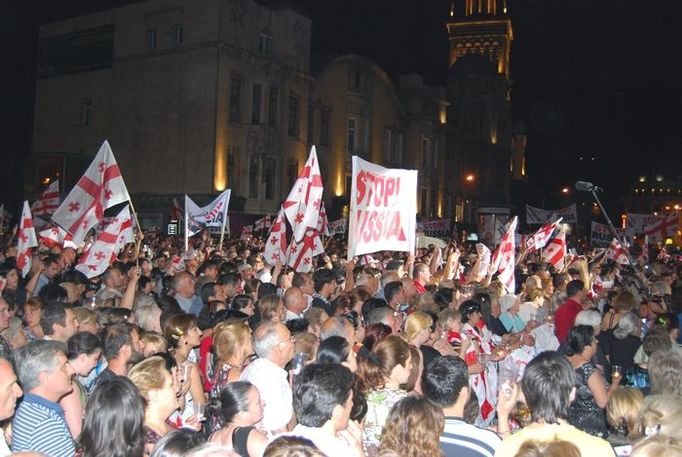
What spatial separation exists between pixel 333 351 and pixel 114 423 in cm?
212

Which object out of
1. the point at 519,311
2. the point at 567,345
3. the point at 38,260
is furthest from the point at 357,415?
the point at 38,260

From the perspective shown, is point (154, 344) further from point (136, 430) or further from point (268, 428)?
point (136, 430)

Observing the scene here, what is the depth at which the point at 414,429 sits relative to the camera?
4172 millimetres

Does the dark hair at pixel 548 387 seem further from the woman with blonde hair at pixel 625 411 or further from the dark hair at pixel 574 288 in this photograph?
the dark hair at pixel 574 288

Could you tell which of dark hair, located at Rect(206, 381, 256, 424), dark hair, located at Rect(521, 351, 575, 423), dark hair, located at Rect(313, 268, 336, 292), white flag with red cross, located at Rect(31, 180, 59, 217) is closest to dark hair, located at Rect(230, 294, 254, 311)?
dark hair, located at Rect(313, 268, 336, 292)

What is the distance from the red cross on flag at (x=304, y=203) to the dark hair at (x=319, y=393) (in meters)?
7.57

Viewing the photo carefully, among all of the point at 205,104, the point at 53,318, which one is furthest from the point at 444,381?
the point at 205,104

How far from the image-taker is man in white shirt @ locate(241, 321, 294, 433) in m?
5.43

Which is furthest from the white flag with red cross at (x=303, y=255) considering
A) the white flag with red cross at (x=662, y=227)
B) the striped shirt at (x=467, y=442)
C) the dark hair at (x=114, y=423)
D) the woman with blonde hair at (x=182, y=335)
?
the white flag with red cross at (x=662, y=227)

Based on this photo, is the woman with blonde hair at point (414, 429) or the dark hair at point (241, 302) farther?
the dark hair at point (241, 302)

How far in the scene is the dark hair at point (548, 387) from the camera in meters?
4.75

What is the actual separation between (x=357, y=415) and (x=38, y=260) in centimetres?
797

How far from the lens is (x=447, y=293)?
33.6 feet

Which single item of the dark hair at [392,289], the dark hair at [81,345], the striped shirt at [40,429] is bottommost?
the striped shirt at [40,429]
